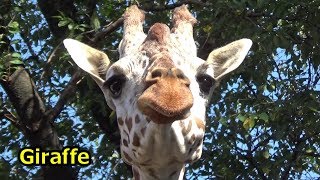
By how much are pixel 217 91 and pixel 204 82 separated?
13.3ft

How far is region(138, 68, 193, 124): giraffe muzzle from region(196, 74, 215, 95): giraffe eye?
0.58m

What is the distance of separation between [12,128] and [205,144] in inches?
106

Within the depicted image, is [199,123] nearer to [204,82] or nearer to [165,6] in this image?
[204,82]

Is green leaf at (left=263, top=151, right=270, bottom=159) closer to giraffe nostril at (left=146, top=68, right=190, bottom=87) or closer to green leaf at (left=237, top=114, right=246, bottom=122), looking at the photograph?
green leaf at (left=237, top=114, right=246, bottom=122)

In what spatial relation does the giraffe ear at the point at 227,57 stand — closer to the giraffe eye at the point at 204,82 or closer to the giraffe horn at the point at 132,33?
the giraffe eye at the point at 204,82

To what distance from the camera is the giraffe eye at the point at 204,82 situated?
3.36m

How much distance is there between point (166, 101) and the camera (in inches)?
103

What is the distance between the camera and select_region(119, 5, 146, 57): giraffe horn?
12.1 feet

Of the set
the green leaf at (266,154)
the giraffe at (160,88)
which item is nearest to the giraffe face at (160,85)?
the giraffe at (160,88)

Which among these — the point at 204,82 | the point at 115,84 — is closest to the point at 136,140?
the point at 115,84

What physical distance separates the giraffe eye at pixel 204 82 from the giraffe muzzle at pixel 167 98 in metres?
0.58

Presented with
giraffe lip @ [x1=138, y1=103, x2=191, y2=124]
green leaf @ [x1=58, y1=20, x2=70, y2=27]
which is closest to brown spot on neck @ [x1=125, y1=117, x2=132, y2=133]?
giraffe lip @ [x1=138, y1=103, x2=191, y2=124]

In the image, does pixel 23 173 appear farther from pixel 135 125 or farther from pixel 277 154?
pixel 135 125

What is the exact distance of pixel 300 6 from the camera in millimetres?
6598
